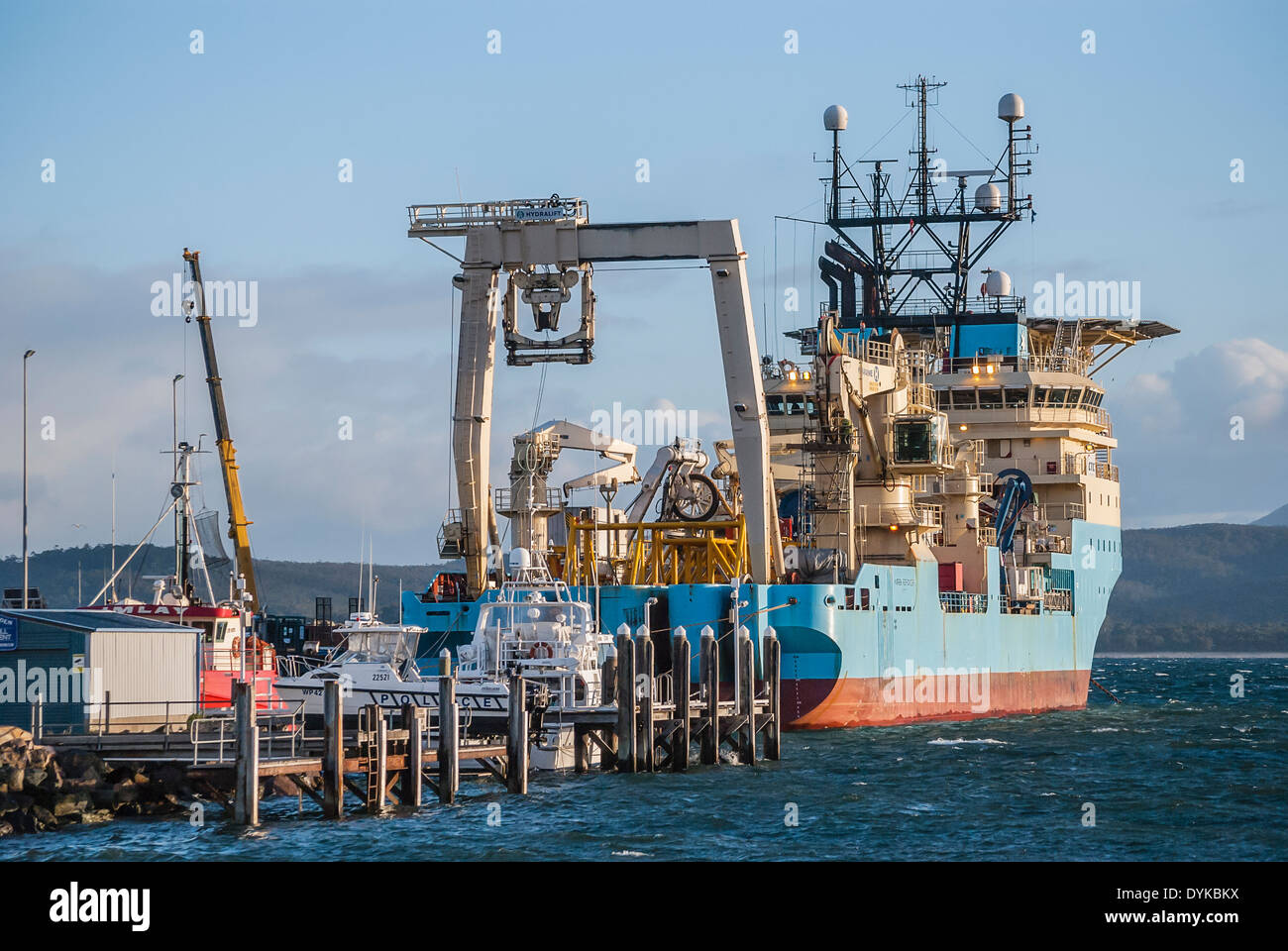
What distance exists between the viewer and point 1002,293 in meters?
71.1

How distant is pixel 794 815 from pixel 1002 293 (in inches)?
1767

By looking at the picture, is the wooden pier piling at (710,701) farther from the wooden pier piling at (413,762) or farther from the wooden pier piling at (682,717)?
the wooden pier piling at (413,762)

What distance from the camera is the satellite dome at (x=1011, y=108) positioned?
71.0m

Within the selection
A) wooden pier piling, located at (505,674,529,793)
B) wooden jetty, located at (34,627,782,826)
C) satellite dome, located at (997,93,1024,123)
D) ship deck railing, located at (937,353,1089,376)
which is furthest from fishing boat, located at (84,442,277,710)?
satellite dome, located at (997,93,1024,123)

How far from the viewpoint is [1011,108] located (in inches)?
2795

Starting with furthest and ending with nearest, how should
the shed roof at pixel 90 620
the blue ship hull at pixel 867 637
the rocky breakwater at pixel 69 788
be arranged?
the blue ship hull at pixel 867 637
the shed roof at pixel 90 620
the rocky breakwater at pixel 69 788

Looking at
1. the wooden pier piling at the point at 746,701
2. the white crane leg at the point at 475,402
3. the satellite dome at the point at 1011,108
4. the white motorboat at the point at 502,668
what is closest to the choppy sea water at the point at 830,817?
the wooden pier piling at the point at 746,701

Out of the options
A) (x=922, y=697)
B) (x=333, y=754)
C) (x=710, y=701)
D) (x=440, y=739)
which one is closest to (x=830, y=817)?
(x=440, y=739)

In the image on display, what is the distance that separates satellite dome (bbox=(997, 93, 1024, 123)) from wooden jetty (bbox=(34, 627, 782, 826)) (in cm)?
3794

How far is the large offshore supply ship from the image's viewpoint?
47406 mm

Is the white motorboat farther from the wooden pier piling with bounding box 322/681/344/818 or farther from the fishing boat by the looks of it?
the wooden pier piling with bounding box 322/681/344/818

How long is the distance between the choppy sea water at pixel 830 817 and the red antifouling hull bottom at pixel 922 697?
170 inches

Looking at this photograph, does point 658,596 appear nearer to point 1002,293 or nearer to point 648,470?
point 648,470
